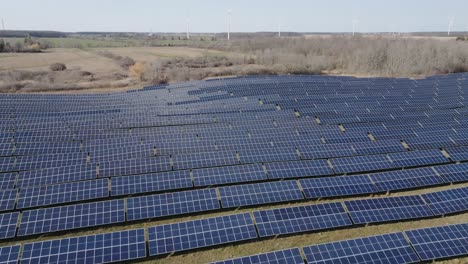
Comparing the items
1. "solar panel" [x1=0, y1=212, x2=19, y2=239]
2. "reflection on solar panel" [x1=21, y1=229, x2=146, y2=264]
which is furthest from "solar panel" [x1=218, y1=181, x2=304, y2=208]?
"solar panel" [x1=0, y1=212, x2=19, y2=239]

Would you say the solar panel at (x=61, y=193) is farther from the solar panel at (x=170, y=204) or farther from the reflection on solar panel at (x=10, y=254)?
the reflection on solar panel at (x=10, y=254)

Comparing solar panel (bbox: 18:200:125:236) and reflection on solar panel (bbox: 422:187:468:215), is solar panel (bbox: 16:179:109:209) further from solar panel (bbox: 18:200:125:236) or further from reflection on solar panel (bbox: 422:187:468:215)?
reflection on solar panel (bbox: 422:187:468:215)

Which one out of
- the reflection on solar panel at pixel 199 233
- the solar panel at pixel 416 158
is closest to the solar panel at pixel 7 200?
the reflection on solar panel at pixel 199 233

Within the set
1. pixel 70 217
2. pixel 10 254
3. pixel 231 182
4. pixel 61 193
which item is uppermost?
pixel 61 193

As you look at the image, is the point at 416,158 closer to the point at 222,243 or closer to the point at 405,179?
the point at 405,179

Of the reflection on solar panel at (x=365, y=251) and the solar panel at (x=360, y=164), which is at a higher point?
the solar panel at (x=360, y=164)

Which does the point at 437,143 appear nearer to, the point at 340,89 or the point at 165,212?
the point at 340,89

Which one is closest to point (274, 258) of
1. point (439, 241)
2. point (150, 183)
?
point (439, 241)
